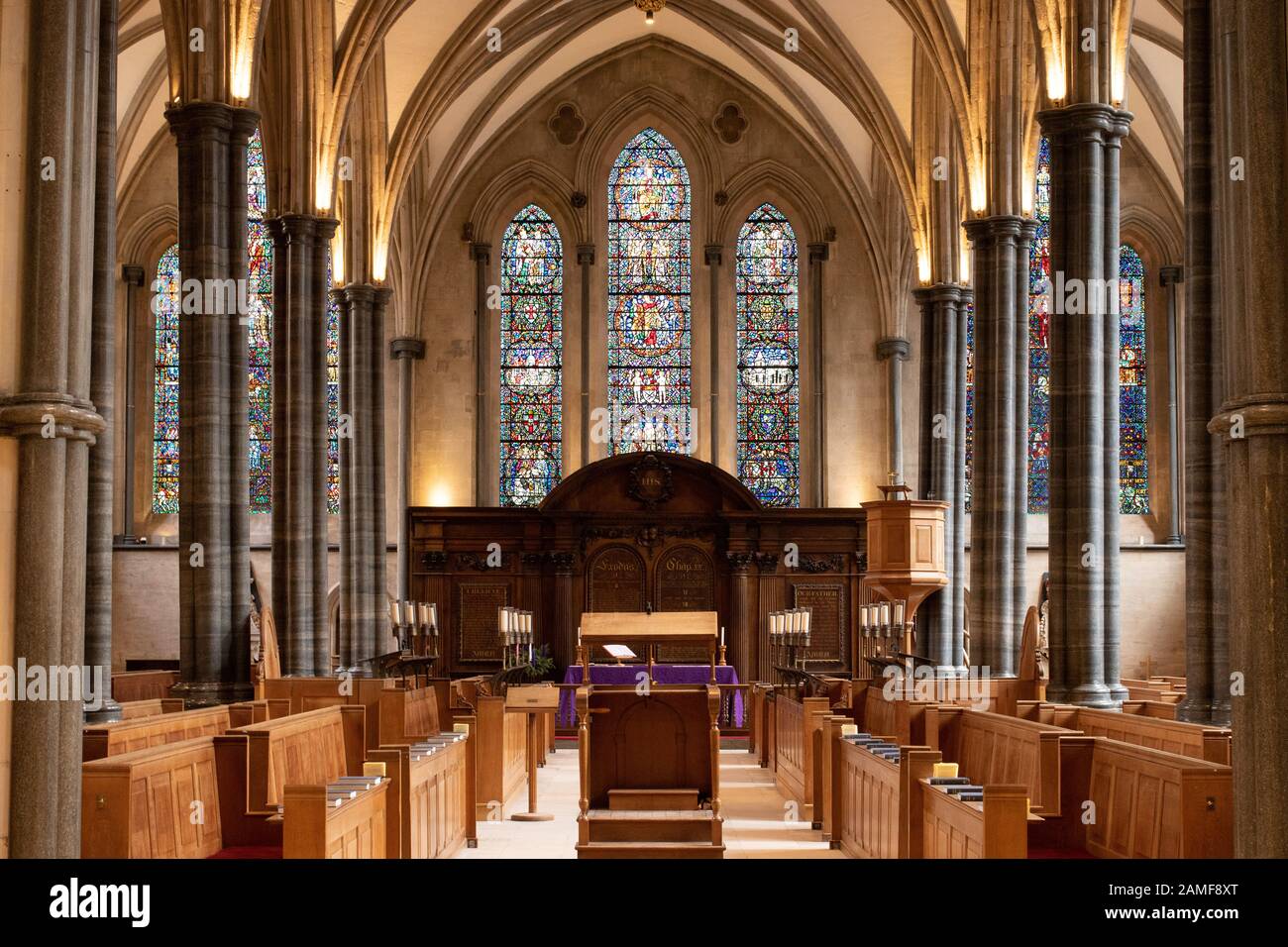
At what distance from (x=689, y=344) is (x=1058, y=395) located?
49.9ft

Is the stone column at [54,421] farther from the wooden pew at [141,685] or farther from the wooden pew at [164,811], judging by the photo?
the wooden pew at [141,685]

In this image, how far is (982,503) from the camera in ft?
65.1

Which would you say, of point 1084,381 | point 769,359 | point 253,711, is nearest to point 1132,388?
point 769,359

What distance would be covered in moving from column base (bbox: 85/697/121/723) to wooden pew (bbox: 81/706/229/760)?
0.21 m

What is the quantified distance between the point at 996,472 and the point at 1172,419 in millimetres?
10603

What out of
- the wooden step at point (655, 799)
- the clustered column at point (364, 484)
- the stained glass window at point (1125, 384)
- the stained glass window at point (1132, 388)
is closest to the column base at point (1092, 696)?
the wooden step at point (655, 799)

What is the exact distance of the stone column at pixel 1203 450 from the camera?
11.7 metres

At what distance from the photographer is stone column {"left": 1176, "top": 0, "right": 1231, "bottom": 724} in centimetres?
1169

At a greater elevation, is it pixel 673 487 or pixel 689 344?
pixel 689 344

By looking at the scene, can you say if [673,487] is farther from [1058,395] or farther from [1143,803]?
[1143,803]

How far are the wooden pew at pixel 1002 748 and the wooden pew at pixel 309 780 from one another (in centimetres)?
426

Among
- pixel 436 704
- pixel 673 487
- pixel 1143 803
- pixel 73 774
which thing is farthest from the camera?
pixel 673 487

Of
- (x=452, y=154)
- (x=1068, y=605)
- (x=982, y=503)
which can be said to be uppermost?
(x=452, y=154)
